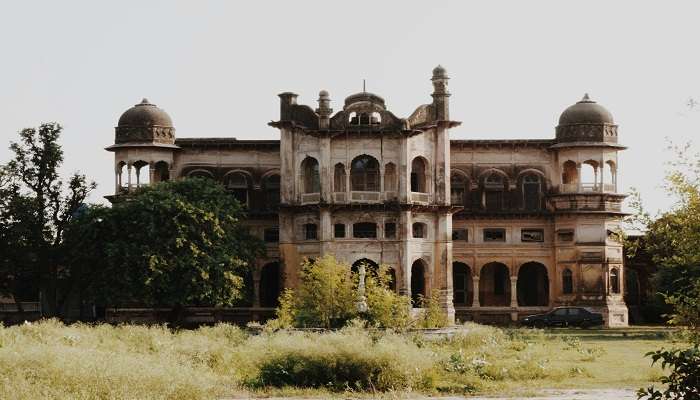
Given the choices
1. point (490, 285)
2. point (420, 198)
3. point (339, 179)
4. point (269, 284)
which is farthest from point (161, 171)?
point (490, 285)

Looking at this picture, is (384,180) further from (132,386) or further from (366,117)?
(132,386)

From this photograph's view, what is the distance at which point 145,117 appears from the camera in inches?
2157

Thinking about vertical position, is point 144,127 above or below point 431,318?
above

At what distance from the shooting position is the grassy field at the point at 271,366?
2039 centimetres

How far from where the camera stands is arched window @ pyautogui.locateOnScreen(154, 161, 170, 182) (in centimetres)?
5534

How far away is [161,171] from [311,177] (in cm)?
870

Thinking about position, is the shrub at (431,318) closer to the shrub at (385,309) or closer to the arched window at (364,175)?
the shrub at (385,309)

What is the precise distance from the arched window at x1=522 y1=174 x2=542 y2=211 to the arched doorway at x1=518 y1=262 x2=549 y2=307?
3.64 metres

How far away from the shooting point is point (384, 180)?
51562mm

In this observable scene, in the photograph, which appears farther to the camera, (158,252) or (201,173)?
(201,173)

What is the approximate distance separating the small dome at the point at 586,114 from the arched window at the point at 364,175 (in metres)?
10.7

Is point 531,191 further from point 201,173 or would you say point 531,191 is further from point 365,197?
point 201,173

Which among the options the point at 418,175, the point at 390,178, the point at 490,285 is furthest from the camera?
the point at 490,285

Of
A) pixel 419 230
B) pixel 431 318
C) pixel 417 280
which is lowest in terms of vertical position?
pixel 431 318
